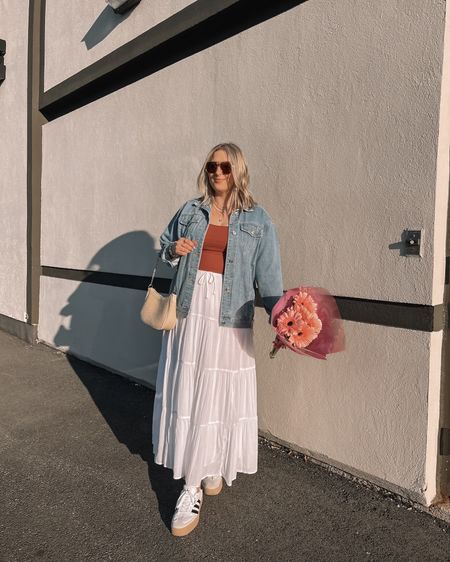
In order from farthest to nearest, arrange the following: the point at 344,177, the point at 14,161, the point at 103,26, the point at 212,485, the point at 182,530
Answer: the point at 14,161 → the point at 103,26 → the point at 344,177 → the point at 212,485 → the point at 182,530

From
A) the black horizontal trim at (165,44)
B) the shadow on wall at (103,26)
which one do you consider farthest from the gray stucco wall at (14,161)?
the shadow on wall at (103,26)

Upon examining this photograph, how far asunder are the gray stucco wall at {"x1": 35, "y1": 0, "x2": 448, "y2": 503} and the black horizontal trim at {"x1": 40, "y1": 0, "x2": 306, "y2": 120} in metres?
0.14

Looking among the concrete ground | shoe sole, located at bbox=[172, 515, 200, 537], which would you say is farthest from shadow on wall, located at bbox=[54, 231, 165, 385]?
shoe sole, located at bbox=[172, 515, 200, 537]

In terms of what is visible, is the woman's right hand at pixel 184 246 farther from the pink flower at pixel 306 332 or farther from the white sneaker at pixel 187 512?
the white sneaker at pixel 187 512

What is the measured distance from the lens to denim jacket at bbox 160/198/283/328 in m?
2.46

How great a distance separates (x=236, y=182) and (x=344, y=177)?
2.64 feet

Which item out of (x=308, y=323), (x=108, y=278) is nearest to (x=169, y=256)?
(x=308, y=323)

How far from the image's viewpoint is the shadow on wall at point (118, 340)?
13.1 ft

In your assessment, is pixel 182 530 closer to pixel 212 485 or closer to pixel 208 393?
pixel 212 485

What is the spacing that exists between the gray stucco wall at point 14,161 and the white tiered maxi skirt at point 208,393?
5.28 m

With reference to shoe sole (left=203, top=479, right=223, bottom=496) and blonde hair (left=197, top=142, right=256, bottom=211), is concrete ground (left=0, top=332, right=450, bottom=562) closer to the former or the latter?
shoe sole (left=203, top=479, right=223, bottom=496)

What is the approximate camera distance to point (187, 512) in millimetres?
2408

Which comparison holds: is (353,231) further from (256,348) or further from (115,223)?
(115,223)

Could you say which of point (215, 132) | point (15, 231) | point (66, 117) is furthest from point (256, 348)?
point (15, 231)
